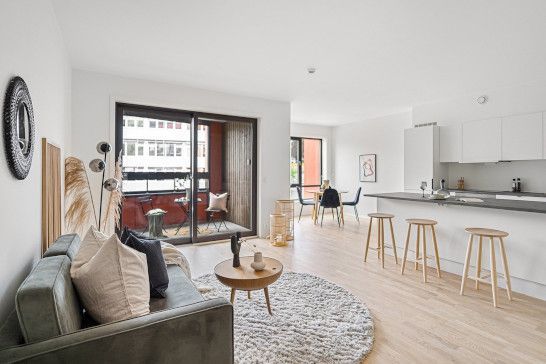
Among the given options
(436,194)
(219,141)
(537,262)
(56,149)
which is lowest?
(537,262)

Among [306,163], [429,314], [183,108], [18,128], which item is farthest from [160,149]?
[306,163]

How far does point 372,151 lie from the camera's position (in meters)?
7.59

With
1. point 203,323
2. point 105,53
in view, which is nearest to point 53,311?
point 203,323

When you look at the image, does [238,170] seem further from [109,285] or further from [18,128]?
[109,285]

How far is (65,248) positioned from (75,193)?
92.0 inches

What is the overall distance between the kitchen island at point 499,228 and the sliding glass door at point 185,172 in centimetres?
280

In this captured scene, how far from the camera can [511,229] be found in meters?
3.04

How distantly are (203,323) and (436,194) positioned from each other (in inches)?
132

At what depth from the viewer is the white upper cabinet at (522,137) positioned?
14.4 feet

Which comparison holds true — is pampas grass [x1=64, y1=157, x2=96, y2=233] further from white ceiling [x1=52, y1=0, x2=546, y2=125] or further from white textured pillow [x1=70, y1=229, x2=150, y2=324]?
white textured pillow [x1=70, y1=229, x2=150, y2=324]

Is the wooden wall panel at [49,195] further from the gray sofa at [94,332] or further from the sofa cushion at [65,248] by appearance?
the gray sofa at [94,332]

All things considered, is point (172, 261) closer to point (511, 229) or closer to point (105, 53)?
point (105, 53)

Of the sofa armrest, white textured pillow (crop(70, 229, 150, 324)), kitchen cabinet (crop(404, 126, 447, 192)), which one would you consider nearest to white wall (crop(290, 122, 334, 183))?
kitchen cabinet (crop(404, 126, 447, 192))

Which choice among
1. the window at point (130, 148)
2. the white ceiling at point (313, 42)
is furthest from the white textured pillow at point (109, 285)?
the window at point (130, 148)
